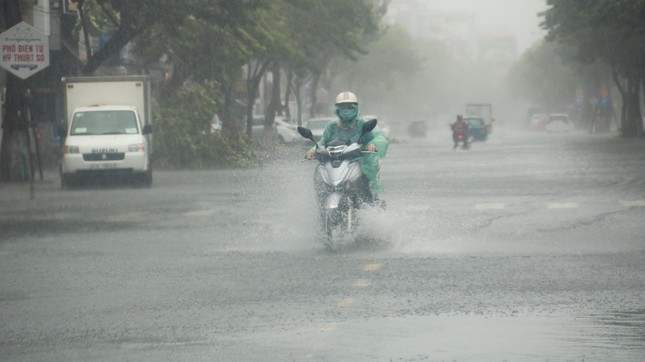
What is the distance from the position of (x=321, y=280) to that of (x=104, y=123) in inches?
782

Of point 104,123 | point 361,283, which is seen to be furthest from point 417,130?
point 361,283

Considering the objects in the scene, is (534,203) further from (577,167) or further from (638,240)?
(577,167)

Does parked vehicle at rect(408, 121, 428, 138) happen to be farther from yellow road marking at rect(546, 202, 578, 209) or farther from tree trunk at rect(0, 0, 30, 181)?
yellow road marking at rect(546, 202, 578, 209)

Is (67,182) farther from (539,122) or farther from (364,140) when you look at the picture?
(539,122)

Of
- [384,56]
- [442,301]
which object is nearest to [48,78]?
[442,301]

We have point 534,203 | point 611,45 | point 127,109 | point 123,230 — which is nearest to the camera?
point 123,230

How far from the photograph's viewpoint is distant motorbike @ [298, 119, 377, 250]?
15.4m

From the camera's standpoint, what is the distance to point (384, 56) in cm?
11362

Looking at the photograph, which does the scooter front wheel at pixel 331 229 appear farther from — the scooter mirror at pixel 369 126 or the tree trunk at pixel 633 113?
the tree trunk at pixel 633 113

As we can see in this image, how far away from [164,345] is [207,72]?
3771 cm

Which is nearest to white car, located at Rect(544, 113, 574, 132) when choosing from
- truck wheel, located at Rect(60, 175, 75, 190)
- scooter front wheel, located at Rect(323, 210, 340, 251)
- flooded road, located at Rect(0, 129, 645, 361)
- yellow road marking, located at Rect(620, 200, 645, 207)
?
truck wheel, located at Rect(60, 175, 75, 190)

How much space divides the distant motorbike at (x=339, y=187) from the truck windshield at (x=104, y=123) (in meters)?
15.9

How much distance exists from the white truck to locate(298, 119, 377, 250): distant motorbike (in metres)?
14.7

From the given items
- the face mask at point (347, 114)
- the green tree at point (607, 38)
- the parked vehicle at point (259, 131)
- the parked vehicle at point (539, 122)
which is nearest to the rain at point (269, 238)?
the face mask at point (347, 114)
